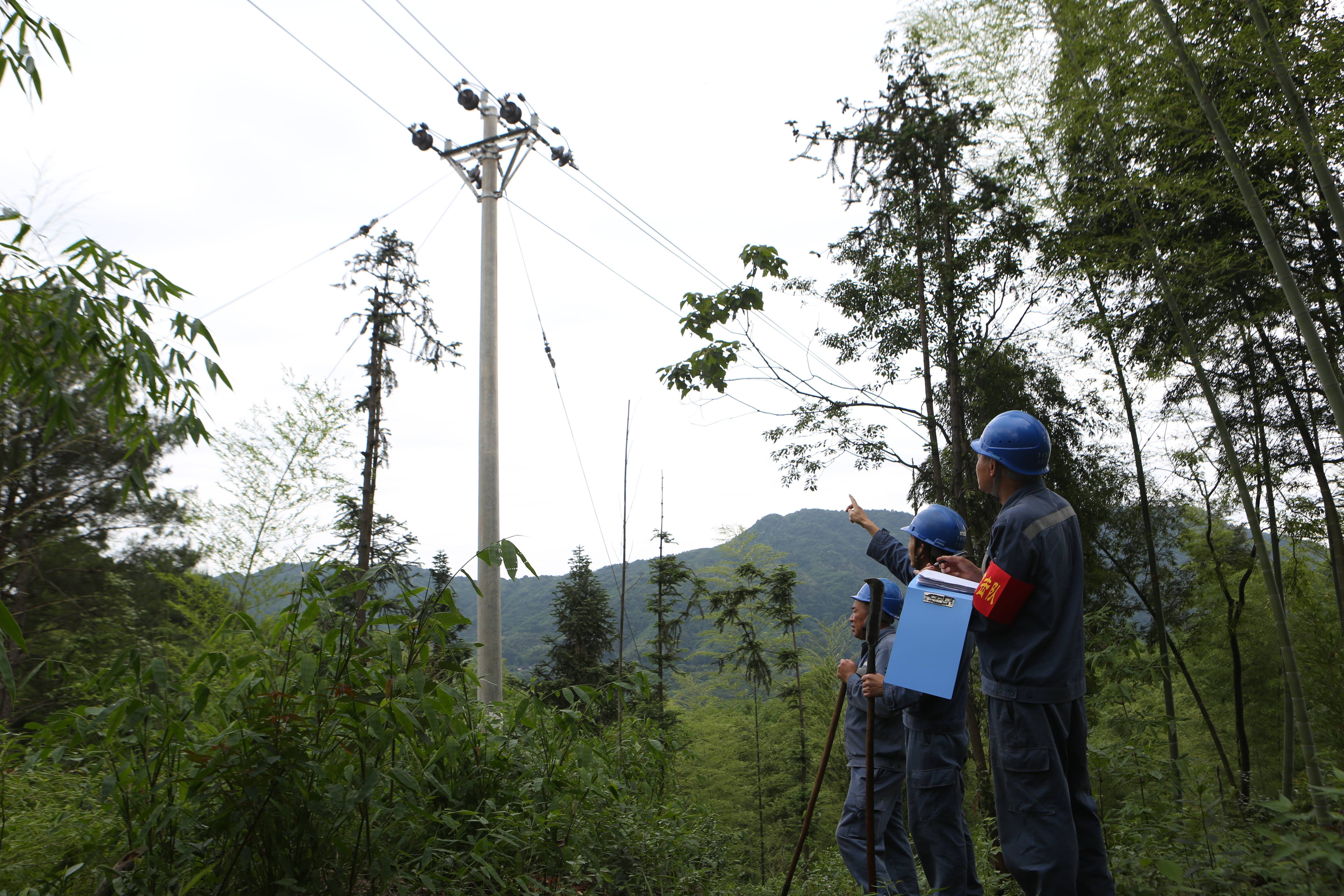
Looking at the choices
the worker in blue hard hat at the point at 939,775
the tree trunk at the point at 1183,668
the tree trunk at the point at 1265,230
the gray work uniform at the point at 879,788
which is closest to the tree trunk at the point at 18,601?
the gray work uniform at the point at 879,788

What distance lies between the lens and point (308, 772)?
7.36ft

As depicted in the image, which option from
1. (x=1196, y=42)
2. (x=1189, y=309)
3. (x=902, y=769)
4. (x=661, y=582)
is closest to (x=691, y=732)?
(x=661, y=582)

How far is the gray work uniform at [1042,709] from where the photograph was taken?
2.29m

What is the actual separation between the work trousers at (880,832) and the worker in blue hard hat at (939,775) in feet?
0.70

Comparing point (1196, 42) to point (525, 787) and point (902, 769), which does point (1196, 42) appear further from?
point (525, 787)

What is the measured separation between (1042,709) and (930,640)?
389 millimetres

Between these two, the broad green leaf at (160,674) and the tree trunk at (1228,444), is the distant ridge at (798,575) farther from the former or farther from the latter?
the broad green leaf at (160,674)

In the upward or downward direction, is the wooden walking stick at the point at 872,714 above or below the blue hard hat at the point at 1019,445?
below

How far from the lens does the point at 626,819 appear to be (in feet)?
11.6

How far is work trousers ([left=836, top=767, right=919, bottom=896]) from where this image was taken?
3.55 meters

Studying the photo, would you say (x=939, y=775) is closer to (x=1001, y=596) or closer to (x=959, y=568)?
(x=959, y=568)

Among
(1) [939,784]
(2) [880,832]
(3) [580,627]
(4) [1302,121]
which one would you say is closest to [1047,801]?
(1) [939,784]

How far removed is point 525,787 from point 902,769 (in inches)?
76.1

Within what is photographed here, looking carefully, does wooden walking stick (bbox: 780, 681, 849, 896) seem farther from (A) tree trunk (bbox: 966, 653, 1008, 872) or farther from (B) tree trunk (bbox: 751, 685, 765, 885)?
(B) tree trunk (bbox: 751, 685, 765, 885)
